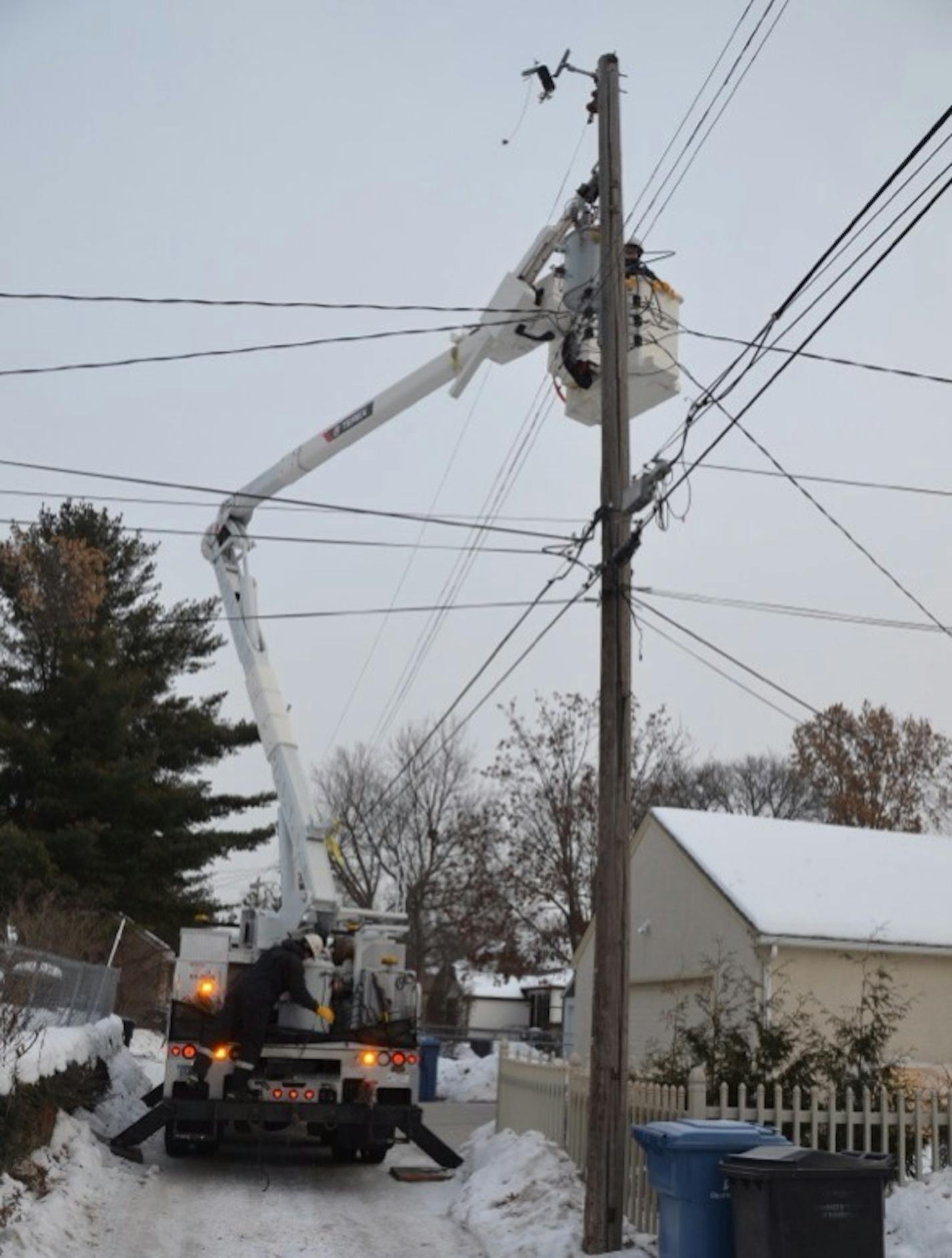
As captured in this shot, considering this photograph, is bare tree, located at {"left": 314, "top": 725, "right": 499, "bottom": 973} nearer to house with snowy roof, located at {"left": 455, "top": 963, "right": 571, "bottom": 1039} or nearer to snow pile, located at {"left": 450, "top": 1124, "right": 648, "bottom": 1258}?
house with snowy roof, located at {"left": 455, "top": 963, "right": 571, "bottom": 1039}

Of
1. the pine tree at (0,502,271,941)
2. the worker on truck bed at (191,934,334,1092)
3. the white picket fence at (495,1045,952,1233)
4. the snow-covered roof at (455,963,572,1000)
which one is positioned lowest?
the white picket fence at (495,1045,952,1233)

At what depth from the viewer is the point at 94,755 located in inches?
1221

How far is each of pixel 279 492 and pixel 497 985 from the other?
4407 cm

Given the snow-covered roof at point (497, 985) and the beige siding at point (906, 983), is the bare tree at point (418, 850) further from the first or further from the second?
the beige siding at point (906, 983)

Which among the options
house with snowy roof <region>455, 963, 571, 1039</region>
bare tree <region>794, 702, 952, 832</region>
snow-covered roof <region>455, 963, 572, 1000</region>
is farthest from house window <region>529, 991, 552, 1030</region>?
bare tree <region>794, 702, 952, 832</region>

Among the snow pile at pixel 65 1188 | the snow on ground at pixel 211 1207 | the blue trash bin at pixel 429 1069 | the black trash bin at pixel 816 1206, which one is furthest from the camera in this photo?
the blue trash bin at pixel 429 1069

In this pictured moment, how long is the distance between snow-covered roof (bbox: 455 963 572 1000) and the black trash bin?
44523 mm

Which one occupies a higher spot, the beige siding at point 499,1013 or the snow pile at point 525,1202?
the beige siding at point 499,1013

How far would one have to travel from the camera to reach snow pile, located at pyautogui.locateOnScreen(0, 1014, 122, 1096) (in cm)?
958

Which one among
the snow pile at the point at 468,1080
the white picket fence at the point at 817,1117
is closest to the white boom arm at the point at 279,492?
the white picket fence at the point at 817,1117

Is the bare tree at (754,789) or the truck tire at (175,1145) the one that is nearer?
the truck tire at (175,1145)

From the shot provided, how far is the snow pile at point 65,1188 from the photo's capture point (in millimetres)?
8703

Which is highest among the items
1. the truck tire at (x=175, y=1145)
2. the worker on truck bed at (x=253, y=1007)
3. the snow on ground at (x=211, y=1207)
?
the worker on truck bed at (x=253, y=1007)

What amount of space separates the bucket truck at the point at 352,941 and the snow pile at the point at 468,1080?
1071cm
